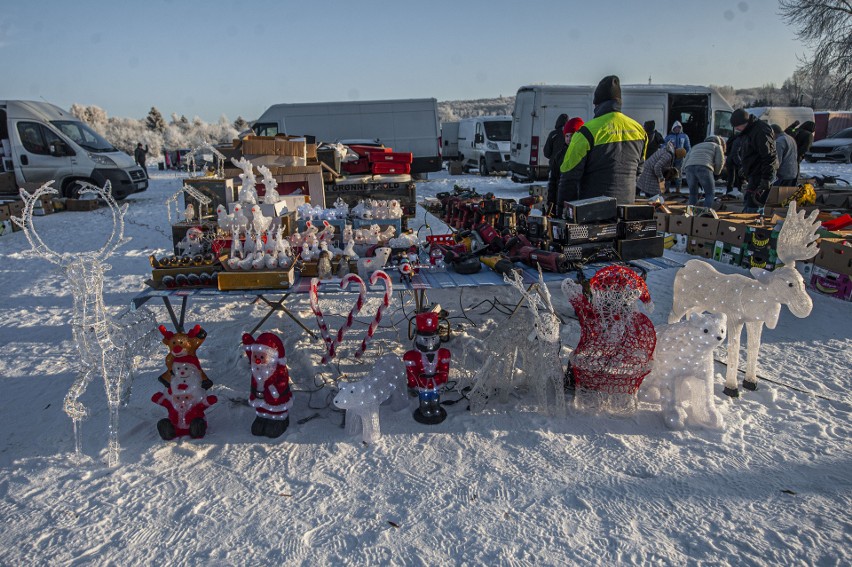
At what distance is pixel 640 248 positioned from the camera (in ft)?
13.4

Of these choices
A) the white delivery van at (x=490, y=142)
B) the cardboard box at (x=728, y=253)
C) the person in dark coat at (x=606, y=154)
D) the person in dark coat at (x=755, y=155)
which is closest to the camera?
the person in dark coat at (x=606, y=154)

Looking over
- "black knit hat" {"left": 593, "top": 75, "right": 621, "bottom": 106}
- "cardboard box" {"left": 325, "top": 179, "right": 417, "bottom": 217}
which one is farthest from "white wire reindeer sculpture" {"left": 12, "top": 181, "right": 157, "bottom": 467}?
"black knit hat" {"left": 593, "top": 75, "right": 621, "bottom": 106}

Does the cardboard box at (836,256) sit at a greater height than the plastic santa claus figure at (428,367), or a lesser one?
greater

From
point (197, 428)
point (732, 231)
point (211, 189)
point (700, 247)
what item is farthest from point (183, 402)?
point (700, 247)

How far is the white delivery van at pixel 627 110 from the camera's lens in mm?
12984

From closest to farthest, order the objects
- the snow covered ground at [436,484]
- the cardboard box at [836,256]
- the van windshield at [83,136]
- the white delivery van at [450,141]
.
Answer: the snow covered ground at [436,484]
the cardboard box at [836,256]
the van windshield at [83,136]
the white delivery van at [450,141]

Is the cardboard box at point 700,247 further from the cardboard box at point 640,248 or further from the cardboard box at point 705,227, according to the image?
the cardboard box at point 640,248

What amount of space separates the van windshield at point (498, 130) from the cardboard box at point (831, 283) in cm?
1346

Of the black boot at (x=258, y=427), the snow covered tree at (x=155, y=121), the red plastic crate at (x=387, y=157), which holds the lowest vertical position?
the black boot at (x=258, y=427)

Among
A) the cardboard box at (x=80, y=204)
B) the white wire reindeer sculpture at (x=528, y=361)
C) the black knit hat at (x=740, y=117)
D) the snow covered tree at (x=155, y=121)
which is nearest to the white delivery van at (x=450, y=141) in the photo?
the cardboard box at (x=80, y=204)

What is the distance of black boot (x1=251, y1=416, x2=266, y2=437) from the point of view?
321 centimetres

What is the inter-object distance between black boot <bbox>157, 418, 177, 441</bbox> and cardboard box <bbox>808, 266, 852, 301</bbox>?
583 centimetres

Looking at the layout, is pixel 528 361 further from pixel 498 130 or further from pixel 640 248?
pixel 498 130

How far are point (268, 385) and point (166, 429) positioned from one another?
67 centimetres
